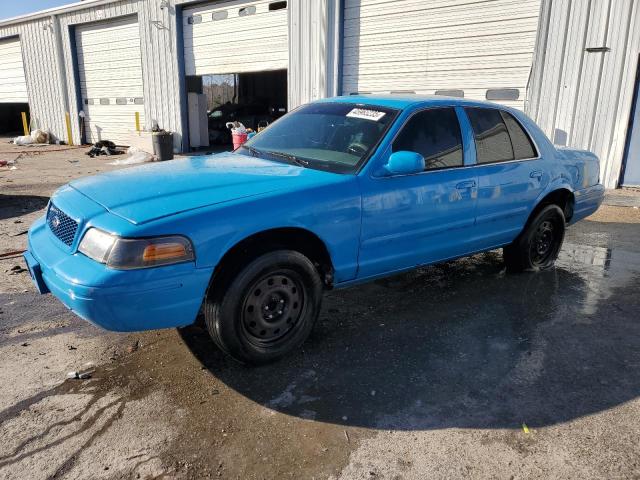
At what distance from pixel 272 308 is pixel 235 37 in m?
12.0

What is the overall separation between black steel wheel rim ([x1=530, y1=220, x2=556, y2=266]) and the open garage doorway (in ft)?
21.5

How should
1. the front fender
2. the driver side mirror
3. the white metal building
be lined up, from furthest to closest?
the white metal building < the driver side mirror < the front fender

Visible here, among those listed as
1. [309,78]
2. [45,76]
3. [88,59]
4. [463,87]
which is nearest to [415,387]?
[463,87]

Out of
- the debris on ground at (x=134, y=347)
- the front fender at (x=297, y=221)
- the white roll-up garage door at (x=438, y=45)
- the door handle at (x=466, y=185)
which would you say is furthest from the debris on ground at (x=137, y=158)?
the front fender at (x=297, y=221)

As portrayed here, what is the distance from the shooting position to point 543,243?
506 centimetres

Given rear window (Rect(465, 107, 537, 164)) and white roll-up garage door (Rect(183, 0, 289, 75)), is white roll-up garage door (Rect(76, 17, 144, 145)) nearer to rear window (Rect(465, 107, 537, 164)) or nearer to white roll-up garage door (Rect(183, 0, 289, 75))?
white roll-up garage door (Rect(183, 0, 289, 75))

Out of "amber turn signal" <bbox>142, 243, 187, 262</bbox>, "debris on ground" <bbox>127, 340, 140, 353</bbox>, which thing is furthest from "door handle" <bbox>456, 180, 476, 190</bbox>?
"debris on ground" <bbox>127, 340, 140, 353</bbox>

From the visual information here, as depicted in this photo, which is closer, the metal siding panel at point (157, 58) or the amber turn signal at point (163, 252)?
the amber turn signal at point (163, 252)

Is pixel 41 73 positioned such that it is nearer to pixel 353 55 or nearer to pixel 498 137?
pixel 353 55

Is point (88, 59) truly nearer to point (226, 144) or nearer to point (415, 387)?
point (226, 144)

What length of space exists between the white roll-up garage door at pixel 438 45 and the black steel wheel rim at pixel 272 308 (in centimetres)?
792

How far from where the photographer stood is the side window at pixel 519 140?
448 centimetres

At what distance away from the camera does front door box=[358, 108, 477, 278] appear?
343 centimetres

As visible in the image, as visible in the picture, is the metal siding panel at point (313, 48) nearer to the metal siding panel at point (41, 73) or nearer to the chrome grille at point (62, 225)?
the chrome grille at point (62, 225)
